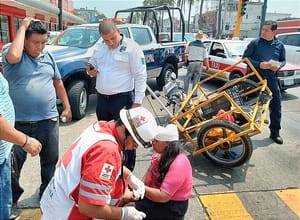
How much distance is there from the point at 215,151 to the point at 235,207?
100 centimetres

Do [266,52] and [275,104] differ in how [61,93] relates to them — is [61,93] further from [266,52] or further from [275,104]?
[275,104]

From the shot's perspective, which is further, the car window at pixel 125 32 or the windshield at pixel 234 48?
the windshield at pixel 234 48

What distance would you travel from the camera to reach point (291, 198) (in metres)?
3.15

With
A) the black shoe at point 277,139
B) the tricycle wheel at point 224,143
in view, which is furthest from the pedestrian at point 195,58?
the tricycle wheel at point 224,143

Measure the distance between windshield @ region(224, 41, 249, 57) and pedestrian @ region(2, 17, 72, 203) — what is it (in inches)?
273

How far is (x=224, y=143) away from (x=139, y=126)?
8.02 feet

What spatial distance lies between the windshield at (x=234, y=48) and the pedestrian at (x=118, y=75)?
615 centimetres

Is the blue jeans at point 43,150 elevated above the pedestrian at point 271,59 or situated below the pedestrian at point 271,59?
below

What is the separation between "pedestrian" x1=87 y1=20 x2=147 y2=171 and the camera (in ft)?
10.3

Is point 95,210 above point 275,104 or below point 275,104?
above

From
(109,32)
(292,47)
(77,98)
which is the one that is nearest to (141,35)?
(77,98)

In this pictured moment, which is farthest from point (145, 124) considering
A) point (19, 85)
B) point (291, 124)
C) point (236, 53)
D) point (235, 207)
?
point (236, 53)

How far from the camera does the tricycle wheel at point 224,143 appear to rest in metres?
3.46

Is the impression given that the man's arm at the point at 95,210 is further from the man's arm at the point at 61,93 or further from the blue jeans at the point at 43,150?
the man's arm at the point at 61,93
